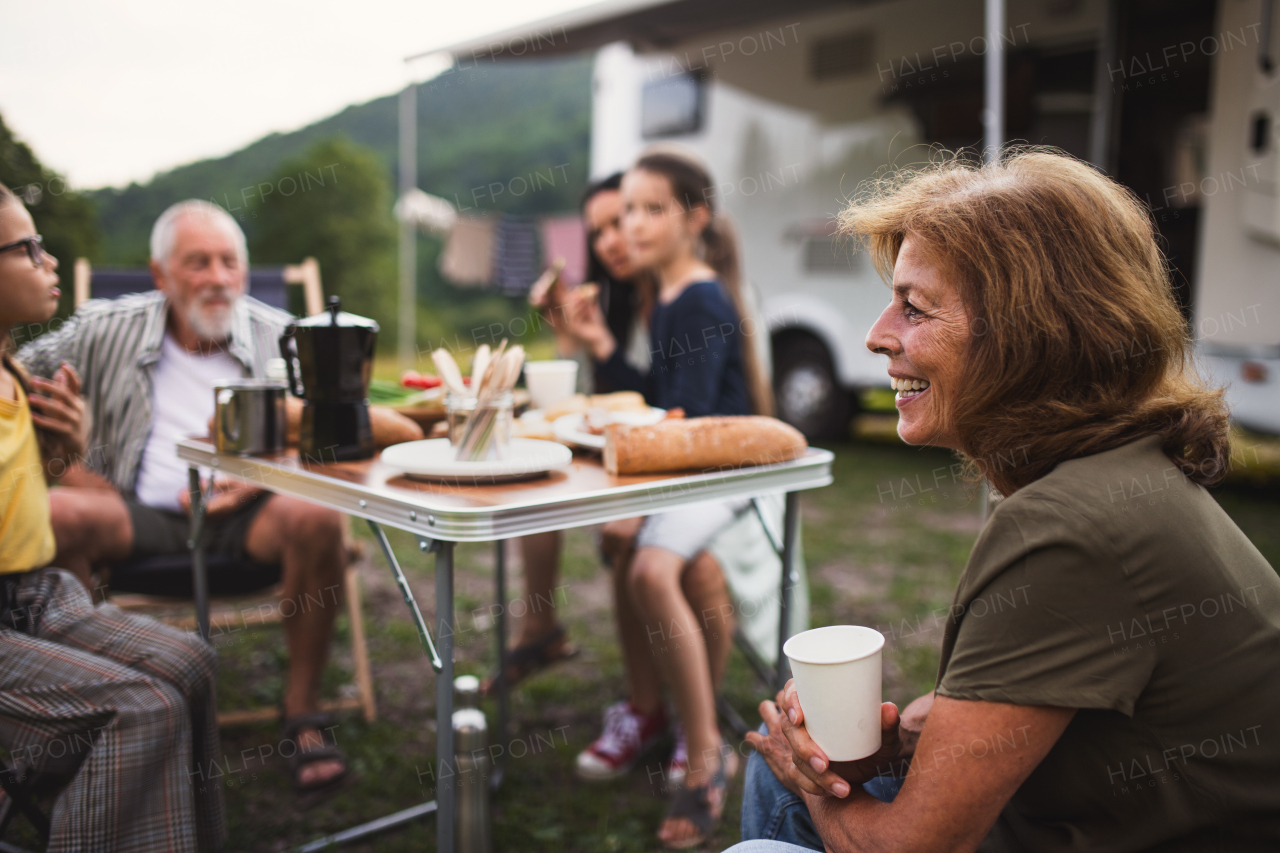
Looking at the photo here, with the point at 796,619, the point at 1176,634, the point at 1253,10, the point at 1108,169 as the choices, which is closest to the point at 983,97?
the point at 1108,169

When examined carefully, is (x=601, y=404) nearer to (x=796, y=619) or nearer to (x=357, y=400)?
(x=357, y=400)

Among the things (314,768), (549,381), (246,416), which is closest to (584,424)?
(549,381)

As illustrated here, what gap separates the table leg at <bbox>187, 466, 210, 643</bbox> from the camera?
6.83ft

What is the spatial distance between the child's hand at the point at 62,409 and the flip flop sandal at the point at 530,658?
1.42m

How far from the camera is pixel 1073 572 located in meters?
0.84

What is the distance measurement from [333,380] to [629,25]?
18.8 feet

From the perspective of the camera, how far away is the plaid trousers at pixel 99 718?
1.50 m

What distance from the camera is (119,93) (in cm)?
634

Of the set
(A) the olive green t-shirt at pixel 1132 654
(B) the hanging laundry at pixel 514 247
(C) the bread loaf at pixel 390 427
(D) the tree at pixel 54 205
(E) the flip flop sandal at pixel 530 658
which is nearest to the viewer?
(A) the olive green t-shirt at pixel 1132 654

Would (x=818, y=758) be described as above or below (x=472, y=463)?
below

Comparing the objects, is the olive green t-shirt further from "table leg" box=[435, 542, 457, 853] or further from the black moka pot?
the black moka pot

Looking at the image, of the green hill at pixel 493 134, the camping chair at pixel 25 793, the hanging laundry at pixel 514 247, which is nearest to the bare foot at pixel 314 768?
the camping chair at pixel 25 793

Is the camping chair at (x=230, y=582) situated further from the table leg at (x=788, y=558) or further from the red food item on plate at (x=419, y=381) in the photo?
the table leg at (x=788, y=558)

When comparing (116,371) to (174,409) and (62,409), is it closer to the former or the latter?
(174,409)
